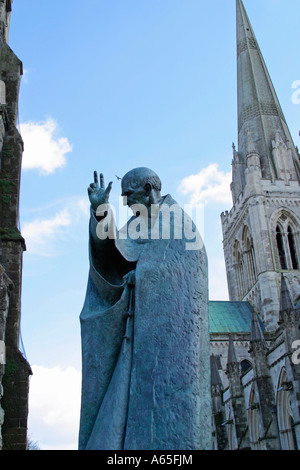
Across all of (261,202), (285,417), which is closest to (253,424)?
(285,417)

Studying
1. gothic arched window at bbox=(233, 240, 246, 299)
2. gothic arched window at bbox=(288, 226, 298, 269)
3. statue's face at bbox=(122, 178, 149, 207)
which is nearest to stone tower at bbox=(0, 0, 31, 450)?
statue's face at bbox=(122, 178, 149, 207)

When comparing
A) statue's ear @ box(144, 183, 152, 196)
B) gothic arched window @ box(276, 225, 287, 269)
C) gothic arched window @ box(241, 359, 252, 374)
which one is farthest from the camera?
gothic arched window @ box(276, 225, 287, 269)

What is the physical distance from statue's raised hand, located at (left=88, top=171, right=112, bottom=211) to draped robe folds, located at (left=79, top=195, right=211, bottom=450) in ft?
0.35

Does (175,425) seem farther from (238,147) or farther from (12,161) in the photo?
(238,147)

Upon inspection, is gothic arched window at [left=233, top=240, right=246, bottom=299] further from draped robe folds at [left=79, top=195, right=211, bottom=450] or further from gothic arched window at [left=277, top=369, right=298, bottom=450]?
draped robe folds at [left=79, top=195, right=211, bottom=450]

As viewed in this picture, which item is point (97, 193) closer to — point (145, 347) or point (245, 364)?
point (145, 347)

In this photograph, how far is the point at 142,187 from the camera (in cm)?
381

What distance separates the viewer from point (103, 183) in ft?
11.8

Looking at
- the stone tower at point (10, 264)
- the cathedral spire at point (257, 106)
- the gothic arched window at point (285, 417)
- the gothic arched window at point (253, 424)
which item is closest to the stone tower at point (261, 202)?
the cathedral spire at point (257, 106)

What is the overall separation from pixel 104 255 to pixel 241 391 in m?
31.7

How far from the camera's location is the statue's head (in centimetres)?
381

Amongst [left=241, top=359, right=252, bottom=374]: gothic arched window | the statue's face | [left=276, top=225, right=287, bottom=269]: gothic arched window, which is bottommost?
the statue's face

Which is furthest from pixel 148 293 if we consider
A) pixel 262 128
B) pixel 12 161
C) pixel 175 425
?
pixel 262 128

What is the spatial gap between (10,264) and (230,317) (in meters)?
33.9
